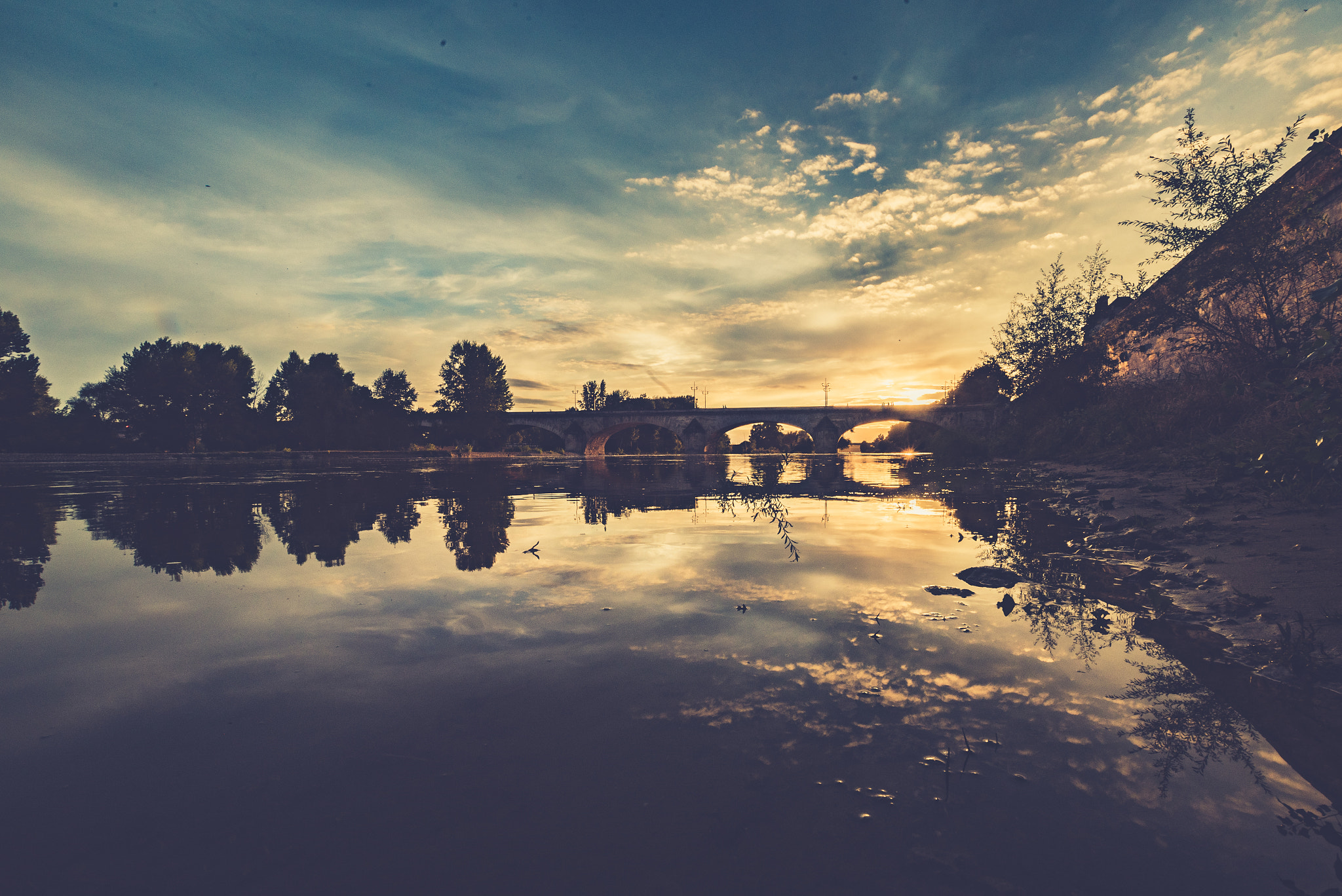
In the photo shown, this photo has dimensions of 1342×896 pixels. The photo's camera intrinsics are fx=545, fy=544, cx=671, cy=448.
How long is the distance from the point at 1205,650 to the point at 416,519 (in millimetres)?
12906

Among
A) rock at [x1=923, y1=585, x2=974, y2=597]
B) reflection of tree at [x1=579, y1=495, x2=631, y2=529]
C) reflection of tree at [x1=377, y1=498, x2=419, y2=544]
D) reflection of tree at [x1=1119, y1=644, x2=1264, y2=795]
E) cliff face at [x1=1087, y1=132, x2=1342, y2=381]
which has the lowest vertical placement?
reflection of tree at [x1=1119, y1=644, x2=1264, y2=795]

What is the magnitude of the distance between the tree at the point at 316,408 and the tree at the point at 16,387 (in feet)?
92.8

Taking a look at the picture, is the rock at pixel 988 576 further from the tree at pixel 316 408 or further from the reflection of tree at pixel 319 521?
the tree at pixel 316 408

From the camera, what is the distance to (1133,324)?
A: 1427 centimetres

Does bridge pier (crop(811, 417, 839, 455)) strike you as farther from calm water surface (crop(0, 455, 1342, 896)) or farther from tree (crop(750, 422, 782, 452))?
calm water surface (crop(0, 455, 1342, 896))

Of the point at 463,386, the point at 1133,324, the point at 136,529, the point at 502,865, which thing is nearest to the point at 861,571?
the point at 502,865

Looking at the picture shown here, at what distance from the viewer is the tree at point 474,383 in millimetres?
98375

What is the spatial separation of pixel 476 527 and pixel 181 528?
6027 millimetres

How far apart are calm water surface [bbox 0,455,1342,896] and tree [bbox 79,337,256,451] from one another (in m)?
97.0

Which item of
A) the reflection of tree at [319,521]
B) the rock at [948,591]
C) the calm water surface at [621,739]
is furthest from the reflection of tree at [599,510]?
the rock at [948,591]

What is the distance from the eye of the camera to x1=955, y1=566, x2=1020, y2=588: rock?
6.54 metres

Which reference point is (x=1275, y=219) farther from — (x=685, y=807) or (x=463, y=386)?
(x=463, y=386)

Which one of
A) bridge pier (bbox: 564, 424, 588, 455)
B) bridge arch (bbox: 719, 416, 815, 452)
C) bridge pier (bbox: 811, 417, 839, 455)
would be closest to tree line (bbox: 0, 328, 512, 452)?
bridge pier (bbox: 564, 424, 588, 455)

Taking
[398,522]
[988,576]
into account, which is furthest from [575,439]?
[988,576]
